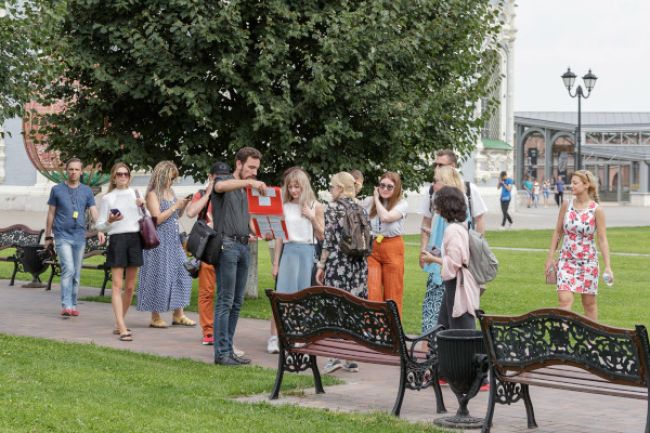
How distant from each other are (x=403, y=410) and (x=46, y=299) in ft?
28.7

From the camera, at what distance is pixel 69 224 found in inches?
578

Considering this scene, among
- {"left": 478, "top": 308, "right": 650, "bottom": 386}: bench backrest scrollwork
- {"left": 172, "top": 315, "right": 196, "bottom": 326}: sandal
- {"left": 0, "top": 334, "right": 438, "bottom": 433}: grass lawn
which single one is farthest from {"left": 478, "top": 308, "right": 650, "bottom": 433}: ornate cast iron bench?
{"left": 172, "top": 315, "right": 196, "bottom": 326}: sandal

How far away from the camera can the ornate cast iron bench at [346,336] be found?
880 centimetres

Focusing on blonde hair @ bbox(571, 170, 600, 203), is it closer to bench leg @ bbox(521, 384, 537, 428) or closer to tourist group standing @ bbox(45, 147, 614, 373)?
tourist group standing @ bbox(45, 147, 614, 373)

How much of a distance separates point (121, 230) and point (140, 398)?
4491 millimetres

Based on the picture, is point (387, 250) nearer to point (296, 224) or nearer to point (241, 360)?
point (296, 224)

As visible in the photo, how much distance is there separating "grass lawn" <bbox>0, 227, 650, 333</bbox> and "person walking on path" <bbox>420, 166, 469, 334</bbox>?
260 cm

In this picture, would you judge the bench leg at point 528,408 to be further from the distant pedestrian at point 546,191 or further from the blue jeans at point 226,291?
the distant pedestrian at point 546,191

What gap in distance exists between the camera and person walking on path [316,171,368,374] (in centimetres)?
1130

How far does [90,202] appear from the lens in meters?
14.8

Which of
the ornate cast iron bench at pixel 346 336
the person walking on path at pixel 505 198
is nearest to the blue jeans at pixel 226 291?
the ornate cast iron bench at pixel 346 336

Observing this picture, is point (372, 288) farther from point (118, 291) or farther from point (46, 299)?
point (46, 299)

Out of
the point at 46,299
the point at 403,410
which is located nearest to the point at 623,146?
the point at 46,299

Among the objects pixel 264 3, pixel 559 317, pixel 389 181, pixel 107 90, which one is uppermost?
pixel 264 3
